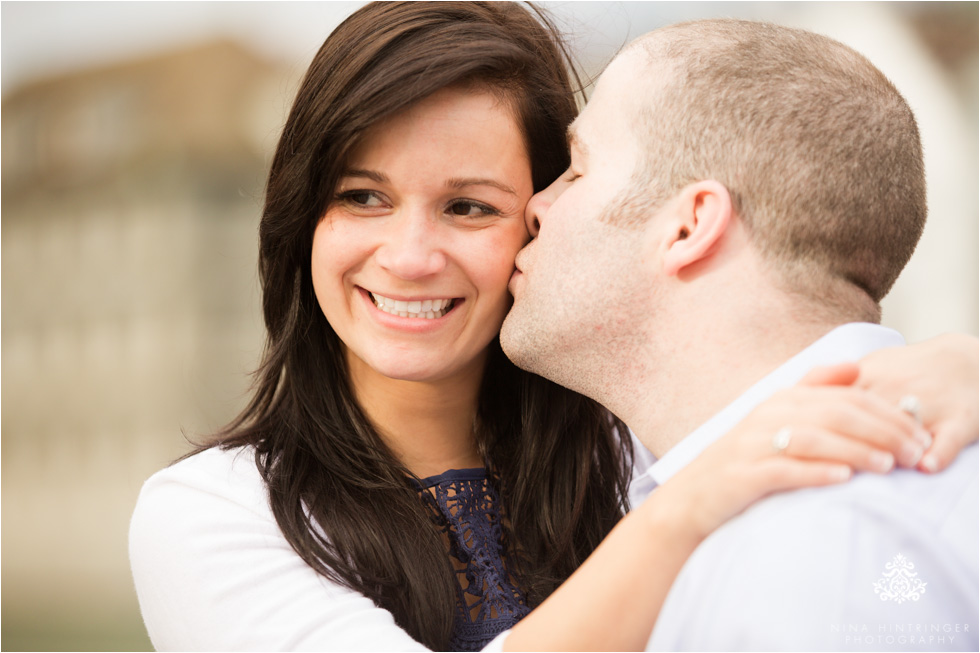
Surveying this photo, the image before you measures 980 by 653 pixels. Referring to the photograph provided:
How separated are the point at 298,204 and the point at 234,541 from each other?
91 cm

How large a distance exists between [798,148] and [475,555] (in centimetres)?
136

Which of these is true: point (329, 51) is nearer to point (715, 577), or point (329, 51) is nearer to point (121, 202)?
point (715, 577)

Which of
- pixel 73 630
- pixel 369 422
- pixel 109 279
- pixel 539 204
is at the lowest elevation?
pixel 73 630

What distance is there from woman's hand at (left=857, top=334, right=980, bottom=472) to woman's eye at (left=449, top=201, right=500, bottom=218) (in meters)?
1.15

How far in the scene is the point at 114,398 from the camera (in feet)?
171

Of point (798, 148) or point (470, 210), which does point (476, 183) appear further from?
point (798, 148)

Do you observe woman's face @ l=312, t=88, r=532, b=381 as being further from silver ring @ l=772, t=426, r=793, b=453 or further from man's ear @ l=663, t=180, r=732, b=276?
silver ring @ l=772, t=426, r=793, b=453

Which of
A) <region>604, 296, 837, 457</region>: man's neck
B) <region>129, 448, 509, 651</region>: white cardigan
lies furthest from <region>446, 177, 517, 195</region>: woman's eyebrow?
<region>129, 448, 509, 651</region>: white cardigan

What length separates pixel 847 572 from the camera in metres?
1.54

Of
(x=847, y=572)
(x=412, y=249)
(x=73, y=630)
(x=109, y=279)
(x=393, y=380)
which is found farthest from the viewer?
(x=73, y=630)

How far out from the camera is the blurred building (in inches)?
1737

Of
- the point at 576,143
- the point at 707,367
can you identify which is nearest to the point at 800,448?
the point at 707,367

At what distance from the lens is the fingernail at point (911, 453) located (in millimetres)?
1629

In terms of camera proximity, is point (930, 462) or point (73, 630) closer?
point (930, 462)
